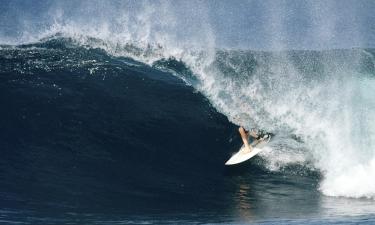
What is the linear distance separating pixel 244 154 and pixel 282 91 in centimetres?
468

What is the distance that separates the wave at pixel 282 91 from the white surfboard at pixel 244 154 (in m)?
0.32

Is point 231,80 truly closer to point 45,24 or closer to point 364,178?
point 364,178

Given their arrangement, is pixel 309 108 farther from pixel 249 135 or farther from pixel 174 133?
pixel 174 133

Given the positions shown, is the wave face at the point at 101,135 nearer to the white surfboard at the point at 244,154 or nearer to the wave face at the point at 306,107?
the white surfboard at the point at 244,154

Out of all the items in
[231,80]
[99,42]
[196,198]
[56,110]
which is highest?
[99,42]

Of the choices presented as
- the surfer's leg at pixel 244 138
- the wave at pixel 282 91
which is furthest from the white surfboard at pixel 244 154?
the wave at pixel 282 91

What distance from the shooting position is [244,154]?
18406mm

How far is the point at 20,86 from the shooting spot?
806 inches

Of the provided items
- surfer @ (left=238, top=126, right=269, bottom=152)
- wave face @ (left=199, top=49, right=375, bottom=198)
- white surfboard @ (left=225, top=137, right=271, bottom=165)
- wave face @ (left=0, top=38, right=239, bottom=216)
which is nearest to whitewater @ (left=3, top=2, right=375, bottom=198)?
wave face @ (left=199, top=49, right=375, bottom=198)

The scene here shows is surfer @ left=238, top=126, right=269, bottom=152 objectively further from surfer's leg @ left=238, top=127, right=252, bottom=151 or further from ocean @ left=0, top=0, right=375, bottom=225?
ocean @ left=0, top=0, right=375, bottom=225

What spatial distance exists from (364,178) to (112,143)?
24.5 ft

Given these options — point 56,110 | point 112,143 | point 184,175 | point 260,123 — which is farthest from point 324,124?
point 56,110

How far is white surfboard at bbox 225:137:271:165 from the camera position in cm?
1825

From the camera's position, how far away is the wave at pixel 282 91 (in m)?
18.6
